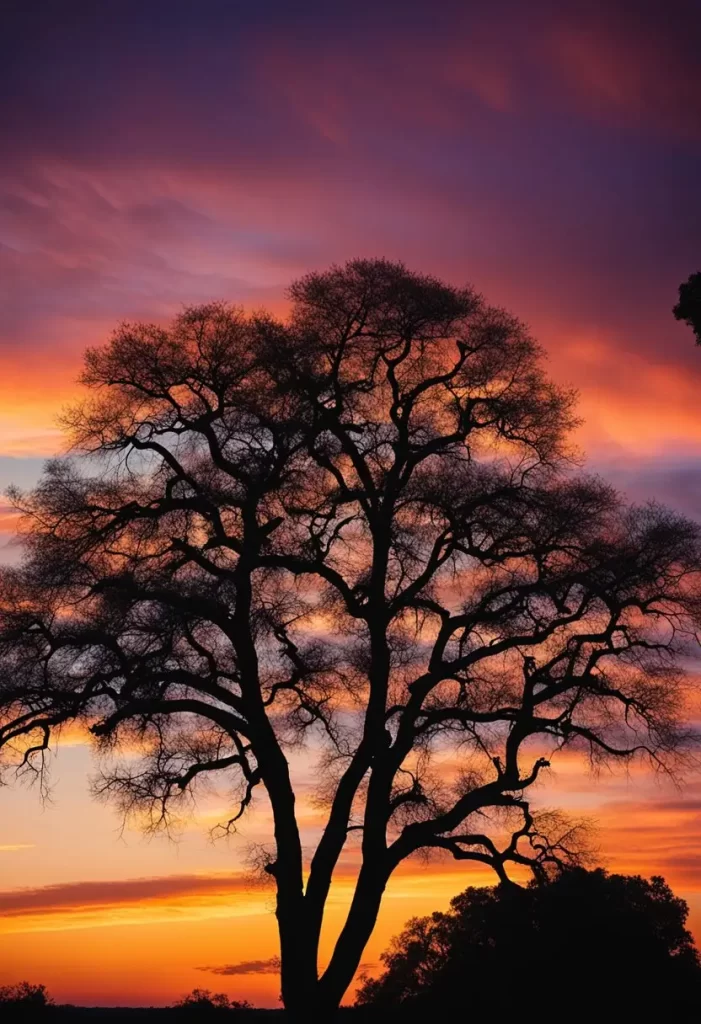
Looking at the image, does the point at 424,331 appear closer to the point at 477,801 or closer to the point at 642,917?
the point at 477,801

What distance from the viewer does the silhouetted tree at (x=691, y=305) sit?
80.4 feet

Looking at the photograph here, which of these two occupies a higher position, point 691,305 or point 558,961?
point 691,305

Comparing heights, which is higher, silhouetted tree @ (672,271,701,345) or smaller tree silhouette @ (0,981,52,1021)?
silhouetted tree @ (672,271,701,345)

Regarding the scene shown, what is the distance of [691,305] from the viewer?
24.7 meters

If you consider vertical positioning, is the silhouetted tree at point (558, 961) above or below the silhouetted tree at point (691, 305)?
below

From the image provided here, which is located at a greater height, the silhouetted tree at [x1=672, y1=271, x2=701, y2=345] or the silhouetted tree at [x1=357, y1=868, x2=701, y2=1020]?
the silhouetted tree at [x1=672, y1=271, x2=701, y2=345]

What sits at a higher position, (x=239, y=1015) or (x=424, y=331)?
(x=424, y=331)

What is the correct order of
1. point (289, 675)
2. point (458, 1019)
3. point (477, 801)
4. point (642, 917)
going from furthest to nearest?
point (289, 675), point (477, 801), point (642, 917), point (458, 1019)

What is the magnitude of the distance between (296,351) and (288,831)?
8711 mm

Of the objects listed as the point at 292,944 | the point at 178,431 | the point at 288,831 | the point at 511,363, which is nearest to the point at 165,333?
the point at 178,431

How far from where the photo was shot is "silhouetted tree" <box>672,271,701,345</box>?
80.4 ft

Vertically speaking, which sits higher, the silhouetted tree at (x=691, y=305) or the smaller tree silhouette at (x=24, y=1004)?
the silhouetted tree at (x=691, y=305)

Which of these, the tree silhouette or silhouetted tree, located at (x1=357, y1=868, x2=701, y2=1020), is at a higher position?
the tree silhouette

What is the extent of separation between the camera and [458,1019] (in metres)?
23.6
